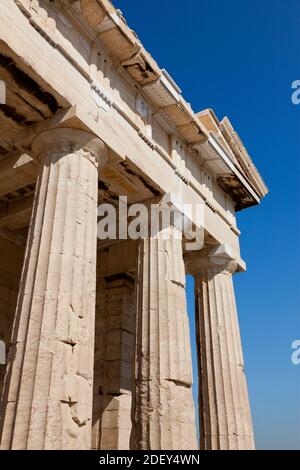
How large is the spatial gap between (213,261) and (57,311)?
8214 mm

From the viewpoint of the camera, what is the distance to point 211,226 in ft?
48.0

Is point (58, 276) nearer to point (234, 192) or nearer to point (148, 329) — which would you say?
point (148, 329)

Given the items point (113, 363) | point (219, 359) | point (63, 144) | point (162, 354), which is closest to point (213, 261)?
point (219, 359)

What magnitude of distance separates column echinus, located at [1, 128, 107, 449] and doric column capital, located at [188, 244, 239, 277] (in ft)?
21.3

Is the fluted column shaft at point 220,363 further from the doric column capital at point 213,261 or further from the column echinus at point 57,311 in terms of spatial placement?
the column echinus at point 57,311

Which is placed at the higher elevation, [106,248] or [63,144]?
[106,248]

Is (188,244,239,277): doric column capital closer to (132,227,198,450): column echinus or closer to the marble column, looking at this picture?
the marble column

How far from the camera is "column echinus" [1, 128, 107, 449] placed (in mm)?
6859

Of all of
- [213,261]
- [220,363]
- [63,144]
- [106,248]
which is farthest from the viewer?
[106,248]

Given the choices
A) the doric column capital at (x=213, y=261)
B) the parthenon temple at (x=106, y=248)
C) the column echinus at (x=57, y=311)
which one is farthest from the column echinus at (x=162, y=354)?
the doric column capital at (x=213, y=261)

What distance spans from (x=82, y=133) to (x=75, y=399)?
520 cm

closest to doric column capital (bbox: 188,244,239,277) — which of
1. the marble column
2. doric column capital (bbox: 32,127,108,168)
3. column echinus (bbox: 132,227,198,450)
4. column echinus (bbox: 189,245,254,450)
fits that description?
column echinus (bbox: 189,245,254,450)

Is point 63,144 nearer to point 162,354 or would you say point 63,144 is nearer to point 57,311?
point 57,311

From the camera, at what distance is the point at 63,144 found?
937 centimetres
